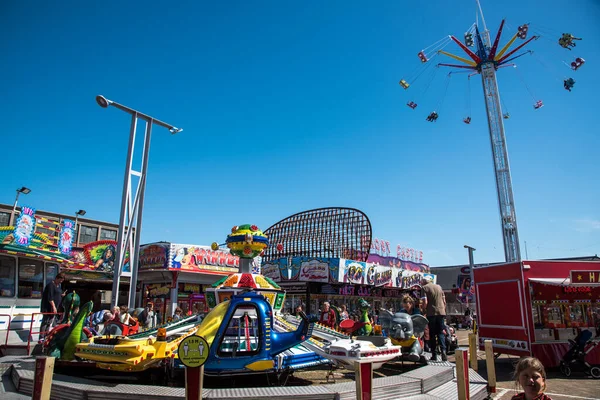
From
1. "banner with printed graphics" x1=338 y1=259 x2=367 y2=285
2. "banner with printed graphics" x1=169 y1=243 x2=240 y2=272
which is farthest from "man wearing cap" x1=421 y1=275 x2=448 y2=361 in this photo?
"banner with printed graphics" x1=338 y1=259 x2=367 y2=285

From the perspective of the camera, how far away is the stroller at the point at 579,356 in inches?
368

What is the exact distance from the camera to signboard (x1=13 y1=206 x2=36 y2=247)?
11118 millimetres

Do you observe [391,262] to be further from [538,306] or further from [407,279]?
[538,306]

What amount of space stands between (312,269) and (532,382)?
2504 centimetres

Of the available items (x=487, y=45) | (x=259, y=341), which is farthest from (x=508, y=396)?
(x=487, y=45)

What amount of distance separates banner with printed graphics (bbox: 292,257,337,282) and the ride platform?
19.9 m

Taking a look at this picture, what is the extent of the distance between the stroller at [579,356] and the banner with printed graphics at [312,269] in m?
18.1

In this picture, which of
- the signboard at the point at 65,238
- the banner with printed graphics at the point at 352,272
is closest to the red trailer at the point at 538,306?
the signboard at the point at 65,238

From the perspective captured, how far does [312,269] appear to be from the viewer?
27266mm

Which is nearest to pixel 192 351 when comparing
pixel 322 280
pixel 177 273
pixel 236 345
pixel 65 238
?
pixel 236 345

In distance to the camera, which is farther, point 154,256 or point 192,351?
point 154,256

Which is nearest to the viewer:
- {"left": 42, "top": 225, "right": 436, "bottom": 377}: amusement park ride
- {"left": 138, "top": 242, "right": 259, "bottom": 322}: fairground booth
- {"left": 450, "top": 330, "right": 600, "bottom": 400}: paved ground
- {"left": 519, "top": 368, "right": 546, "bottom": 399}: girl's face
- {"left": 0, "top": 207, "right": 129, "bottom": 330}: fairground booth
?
{"left": 519, "top": 368, "right": 546, "bottom": 399}: girl's face

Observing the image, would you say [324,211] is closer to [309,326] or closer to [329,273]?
[329,273]

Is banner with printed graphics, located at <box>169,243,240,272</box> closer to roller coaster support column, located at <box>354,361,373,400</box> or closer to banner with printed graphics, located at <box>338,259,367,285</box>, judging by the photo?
banner with printed graphics, located at <box>338,259,367,285</box>
